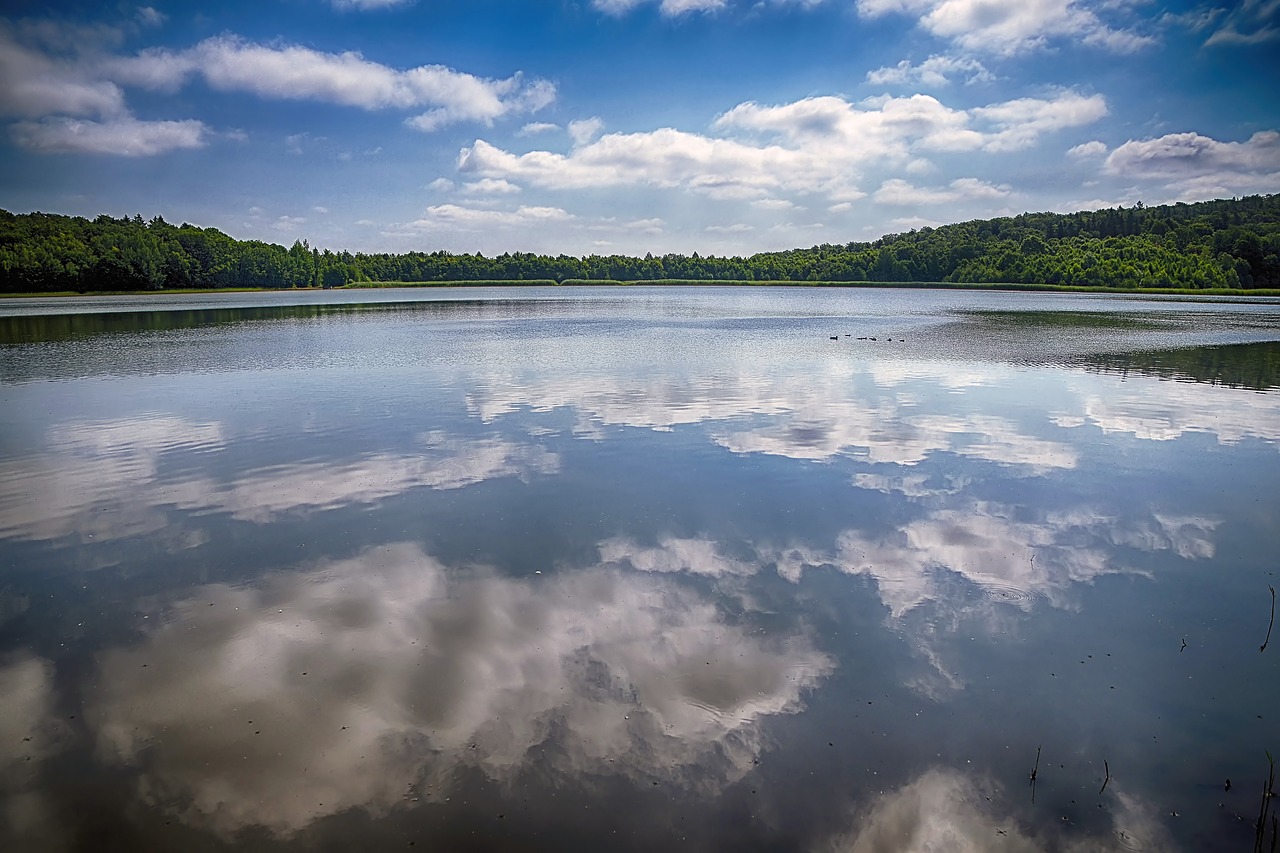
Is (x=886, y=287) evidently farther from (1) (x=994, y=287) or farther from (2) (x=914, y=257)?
(1) (x=994, y=287)

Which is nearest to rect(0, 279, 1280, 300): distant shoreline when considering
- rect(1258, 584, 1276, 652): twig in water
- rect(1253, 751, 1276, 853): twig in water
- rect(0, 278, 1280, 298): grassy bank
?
rect(0, 278, 1280, 298): grassy bank

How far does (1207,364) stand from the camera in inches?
1051

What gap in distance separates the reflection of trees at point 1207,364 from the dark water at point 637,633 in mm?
7605

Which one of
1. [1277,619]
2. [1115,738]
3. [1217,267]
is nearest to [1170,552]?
[1277,619]

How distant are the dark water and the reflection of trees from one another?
761cm

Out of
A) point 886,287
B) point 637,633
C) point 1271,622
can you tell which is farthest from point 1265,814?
point 886,287

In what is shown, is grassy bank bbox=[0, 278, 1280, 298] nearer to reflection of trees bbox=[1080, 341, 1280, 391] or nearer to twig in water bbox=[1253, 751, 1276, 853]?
reflection of trees bbox=[1080, 341, 1280, 391]

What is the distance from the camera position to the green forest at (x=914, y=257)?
109 meters

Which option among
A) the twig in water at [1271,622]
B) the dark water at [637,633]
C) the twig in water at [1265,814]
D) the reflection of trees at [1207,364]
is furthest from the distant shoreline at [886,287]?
the twig in water at [1265,814]

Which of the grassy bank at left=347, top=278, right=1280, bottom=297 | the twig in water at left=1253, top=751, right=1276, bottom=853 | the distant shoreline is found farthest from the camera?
the grassy bank at left=347, top=278, right=1280, bottom=297

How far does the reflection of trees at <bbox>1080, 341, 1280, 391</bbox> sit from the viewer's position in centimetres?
2330

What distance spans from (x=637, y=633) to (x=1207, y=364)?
28257mm

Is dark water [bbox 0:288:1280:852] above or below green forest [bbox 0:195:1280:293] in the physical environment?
below

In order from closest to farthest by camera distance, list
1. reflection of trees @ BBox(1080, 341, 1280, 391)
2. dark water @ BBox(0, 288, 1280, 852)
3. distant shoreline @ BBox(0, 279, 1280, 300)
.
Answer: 1. dark water @ BBox(0, 288, 1280, 852)
2. reflection of trees @ BBox(1080, 341, 1280, 391)
3. distant shoreline @ BBox(0, 279, 1280, 300)
